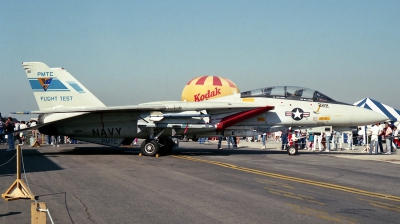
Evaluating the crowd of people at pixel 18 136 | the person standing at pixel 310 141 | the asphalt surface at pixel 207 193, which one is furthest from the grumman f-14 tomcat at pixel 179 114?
the person standing at pixel 310 141

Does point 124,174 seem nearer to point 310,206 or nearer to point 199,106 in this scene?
point 310,206

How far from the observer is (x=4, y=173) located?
40.3ft

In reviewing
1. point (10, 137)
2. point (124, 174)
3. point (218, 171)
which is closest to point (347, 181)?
point (218, 171)

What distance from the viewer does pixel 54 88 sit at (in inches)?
776

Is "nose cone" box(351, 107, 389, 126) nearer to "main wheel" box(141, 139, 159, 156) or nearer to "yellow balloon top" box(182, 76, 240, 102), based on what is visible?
"main wheel" box(141, 139, 159, 156)

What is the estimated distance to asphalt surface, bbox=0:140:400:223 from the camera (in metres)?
6.89

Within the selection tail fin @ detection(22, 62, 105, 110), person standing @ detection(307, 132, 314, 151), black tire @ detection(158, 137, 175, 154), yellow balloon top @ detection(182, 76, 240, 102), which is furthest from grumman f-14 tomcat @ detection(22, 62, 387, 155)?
yellow balloon top @ detection(182, 76, 240, 102)

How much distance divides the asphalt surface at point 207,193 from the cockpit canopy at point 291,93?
534cm

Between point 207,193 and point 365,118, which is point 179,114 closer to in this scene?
point 365,118

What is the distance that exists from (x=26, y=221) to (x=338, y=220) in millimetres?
4706

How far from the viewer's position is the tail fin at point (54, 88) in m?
19.5

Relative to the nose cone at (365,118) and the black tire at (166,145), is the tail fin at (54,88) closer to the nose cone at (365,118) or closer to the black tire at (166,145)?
the black tire at (166,145)

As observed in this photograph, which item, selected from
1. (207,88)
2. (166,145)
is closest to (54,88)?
(166,145)

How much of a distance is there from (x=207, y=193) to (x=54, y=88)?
1291cm
